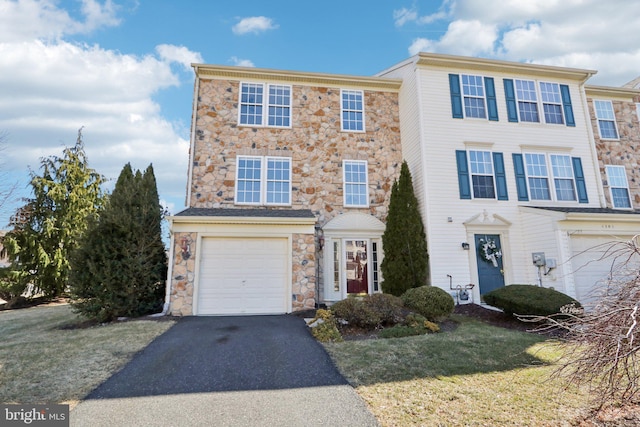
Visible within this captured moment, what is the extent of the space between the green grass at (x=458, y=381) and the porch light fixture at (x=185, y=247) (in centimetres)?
571

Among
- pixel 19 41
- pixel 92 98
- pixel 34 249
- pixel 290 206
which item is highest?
pixel 19 41

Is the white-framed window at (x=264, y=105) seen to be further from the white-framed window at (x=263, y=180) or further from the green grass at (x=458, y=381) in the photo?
the green grass at (x=458, y=381)

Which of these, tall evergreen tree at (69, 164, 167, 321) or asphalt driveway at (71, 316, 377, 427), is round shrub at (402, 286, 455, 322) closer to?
asphalt driveway at (71, 316, 377, 427)

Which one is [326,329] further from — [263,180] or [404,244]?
[263,180]

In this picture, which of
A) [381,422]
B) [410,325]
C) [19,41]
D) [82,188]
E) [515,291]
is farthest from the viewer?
[82,188]

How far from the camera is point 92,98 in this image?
1160 centimetres

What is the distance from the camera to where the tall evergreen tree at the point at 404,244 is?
10344mm

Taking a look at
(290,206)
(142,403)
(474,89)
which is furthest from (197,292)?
(474,89)

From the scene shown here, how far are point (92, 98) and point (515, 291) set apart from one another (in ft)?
51.4

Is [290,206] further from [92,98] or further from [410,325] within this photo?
[92,98]

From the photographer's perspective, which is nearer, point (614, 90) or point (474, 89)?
point (474, 89)

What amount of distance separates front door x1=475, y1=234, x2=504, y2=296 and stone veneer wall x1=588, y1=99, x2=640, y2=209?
19.8 ft

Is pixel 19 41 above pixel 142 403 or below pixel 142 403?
above

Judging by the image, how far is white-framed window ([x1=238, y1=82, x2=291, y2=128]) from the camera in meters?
12.1
